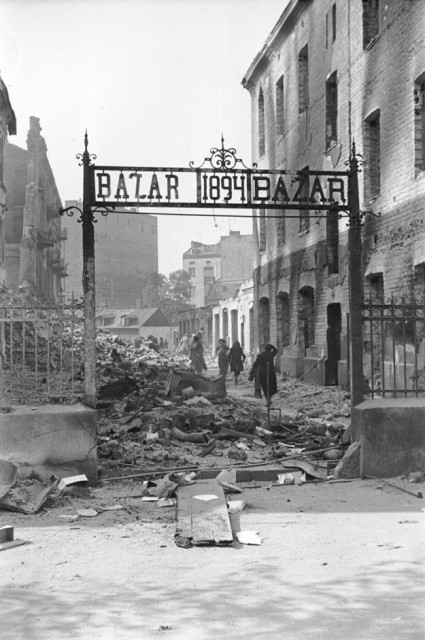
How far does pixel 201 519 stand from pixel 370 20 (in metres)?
13.4

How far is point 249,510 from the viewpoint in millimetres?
6766

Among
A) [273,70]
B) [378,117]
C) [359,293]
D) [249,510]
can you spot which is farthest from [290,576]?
[273,70]

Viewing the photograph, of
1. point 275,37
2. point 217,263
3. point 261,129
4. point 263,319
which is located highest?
point 275,37

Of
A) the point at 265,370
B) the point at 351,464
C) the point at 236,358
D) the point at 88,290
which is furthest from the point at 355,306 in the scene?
the point at 236,358

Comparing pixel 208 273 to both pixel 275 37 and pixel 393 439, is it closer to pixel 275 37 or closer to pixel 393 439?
pixel 275 37

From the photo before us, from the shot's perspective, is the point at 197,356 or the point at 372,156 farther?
the point at 197,356

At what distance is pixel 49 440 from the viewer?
7.55 metres

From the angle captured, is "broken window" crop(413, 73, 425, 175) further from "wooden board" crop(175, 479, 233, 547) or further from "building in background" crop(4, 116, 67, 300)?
"building in background" crop(4, 116, 67, 300)

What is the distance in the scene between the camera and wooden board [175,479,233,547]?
18.6ft

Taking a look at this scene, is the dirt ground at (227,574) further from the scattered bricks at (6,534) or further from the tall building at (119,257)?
the tall building at (119,257)

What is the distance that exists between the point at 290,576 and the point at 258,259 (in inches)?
862

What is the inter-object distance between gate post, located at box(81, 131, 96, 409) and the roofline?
1445 cm

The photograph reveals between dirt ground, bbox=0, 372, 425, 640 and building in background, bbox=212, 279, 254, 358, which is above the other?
building in background, bbox=212, 279, 254, 358

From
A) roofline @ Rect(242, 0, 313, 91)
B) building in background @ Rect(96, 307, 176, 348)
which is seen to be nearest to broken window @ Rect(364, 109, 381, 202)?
roofline @ Rect(242, 0, 313, 91)
